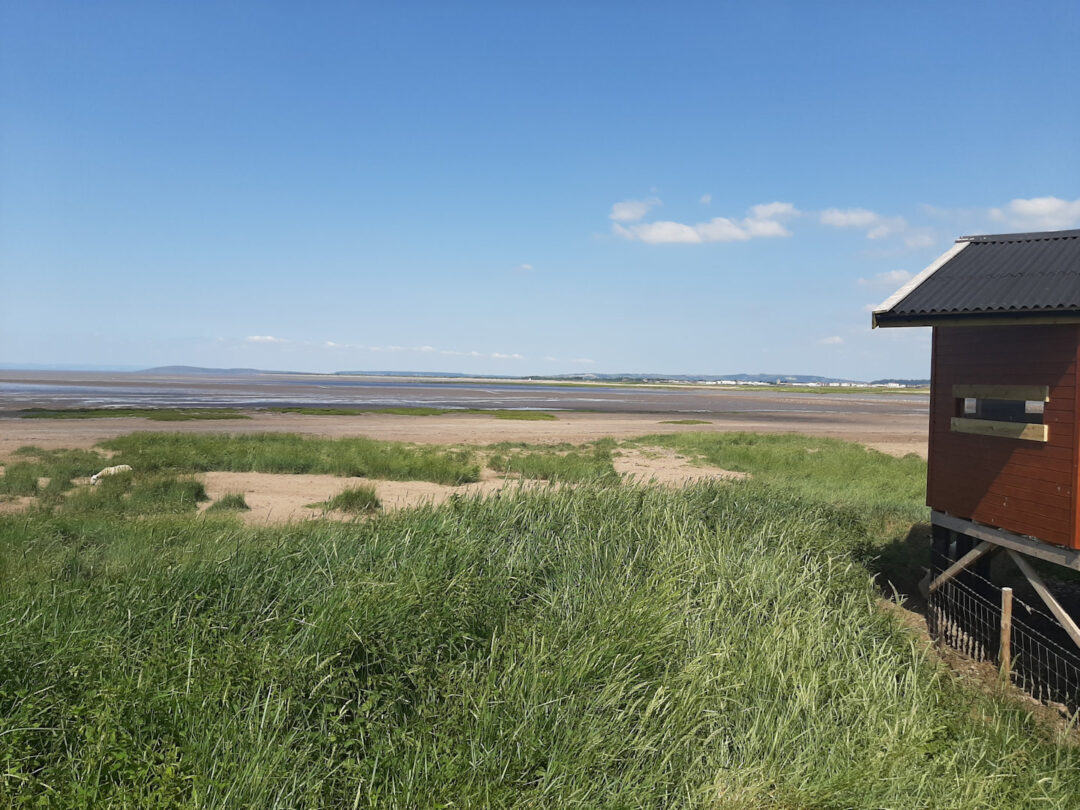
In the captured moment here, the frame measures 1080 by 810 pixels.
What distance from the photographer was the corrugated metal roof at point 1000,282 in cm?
821

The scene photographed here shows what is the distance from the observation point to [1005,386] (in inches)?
355

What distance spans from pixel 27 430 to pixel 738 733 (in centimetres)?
4236

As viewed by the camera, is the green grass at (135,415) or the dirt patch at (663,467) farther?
the green grass at (135,415)

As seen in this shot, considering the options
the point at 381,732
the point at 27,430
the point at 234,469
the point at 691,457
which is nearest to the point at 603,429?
the point at 691,457

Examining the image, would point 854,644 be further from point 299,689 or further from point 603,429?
point 603,429

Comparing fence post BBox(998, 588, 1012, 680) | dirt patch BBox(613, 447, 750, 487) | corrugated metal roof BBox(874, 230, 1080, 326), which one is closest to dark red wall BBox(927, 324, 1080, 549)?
corrugated metal roof BBox(874, 230, 1080, 326)

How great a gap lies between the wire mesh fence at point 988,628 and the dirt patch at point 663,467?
11592mm

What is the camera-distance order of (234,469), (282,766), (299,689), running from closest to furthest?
(282,766), (299,689), (234,469)

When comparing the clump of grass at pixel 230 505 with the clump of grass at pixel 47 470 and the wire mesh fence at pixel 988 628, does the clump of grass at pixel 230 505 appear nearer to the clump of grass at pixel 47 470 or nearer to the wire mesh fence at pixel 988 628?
the clump of grass at pixel 47 470

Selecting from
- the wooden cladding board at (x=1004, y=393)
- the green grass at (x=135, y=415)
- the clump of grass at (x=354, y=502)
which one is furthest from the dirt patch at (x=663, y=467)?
the green grass at (x=135, y=415)

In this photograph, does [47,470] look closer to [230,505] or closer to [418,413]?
[230,505]

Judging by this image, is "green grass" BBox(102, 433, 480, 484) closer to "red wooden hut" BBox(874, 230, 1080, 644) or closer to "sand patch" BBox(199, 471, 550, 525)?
"sand patch" BBox(199, 471, 550, 525)

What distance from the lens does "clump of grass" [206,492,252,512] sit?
1669cm

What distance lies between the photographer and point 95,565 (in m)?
9.05
